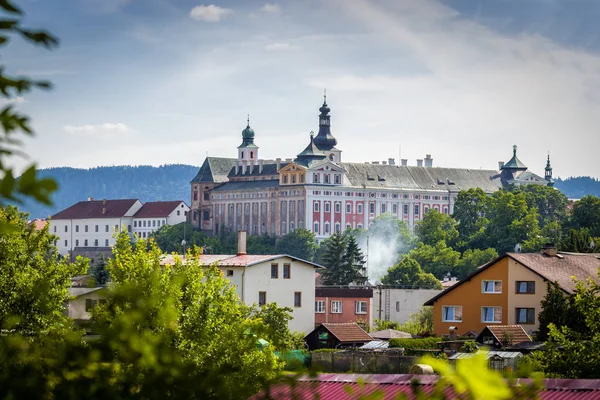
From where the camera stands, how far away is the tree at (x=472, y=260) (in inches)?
5851

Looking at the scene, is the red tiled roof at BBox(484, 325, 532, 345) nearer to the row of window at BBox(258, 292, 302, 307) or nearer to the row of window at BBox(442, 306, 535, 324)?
the row of window at BBox(442, 306, 535, 324)

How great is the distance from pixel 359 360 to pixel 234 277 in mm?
22060

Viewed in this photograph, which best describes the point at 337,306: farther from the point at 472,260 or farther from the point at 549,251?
the point at 472,260

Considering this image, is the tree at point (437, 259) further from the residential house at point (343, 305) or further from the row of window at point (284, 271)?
the row of window at point (284, 271)

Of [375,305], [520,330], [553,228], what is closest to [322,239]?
[553,228]

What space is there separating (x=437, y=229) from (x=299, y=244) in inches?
887

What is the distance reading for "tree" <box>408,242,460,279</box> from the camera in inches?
5915

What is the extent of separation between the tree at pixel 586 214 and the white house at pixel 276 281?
74116 millimetres

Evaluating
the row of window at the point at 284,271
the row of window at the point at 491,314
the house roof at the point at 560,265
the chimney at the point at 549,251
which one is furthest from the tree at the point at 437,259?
the house roof at the point at 560,265

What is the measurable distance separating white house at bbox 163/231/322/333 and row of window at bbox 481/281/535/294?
11.2 m

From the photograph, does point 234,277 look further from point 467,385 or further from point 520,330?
point 467,385

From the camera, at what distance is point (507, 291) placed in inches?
2451

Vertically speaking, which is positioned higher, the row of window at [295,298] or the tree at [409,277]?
the tree at [409,277]

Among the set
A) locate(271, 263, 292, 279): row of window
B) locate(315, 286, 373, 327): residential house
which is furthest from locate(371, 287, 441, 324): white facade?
locate(271, 263, 292, 279): row of window
